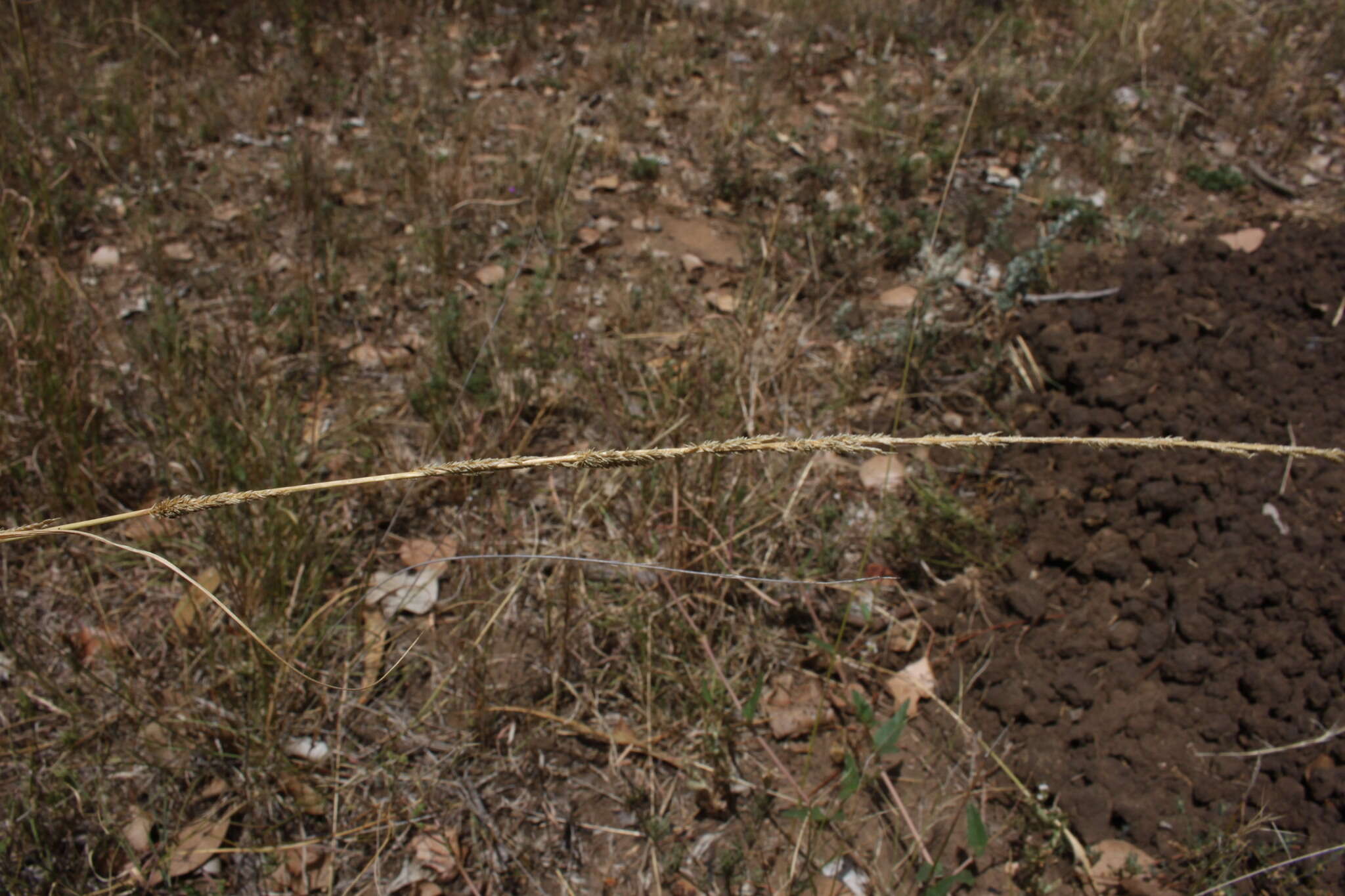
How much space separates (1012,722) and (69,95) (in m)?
4.31

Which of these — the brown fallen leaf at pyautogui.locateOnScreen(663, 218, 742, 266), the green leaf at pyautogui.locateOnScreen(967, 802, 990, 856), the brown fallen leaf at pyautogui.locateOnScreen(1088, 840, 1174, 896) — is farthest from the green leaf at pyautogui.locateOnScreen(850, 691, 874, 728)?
the brown fallen leaf at pyautogui.locateOnScreen(663, 218, 742, 266)

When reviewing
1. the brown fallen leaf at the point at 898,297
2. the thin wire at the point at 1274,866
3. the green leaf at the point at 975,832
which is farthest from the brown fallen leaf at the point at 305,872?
the brown fallen leaf at the point at 898,297

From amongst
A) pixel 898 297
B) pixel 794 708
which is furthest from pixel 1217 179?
pixel 794 708

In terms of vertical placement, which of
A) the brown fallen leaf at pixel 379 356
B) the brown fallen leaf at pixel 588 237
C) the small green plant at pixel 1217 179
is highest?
the small green plant at pixel 1217 179

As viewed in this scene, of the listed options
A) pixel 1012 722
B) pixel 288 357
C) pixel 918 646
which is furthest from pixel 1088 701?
pixel 288 357

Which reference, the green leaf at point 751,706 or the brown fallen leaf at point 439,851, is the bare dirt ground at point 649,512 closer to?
the brown fallen leaf at point 439,851

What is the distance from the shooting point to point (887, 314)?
10.7 feet

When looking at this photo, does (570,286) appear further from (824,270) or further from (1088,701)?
(1088,701)

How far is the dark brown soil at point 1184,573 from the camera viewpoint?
6.35 ft

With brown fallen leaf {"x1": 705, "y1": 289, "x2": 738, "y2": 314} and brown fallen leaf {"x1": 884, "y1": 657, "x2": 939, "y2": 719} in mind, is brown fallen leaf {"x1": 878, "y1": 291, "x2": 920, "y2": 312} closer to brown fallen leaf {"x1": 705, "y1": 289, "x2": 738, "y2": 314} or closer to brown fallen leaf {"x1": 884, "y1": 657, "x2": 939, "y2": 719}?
brown fallen leaf {"x1": 705, "y1": 289, "x2": 738, "y2": 314}

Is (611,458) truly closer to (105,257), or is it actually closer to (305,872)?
(305,872)

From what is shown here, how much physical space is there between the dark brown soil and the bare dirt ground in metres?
0.01

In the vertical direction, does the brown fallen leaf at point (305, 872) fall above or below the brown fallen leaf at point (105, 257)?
below

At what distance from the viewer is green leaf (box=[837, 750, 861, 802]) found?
71.7 inches
